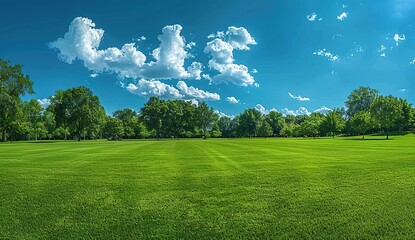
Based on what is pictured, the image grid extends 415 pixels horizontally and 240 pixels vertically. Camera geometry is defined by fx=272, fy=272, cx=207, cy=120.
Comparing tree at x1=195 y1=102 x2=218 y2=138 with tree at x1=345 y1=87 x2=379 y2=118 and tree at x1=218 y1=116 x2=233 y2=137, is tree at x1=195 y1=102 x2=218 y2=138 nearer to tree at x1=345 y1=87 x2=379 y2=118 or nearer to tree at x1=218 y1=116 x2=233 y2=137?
tree at x1=218 y1=116 x2=233 y2=137

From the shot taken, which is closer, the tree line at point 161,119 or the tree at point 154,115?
the tree line at point 161,119

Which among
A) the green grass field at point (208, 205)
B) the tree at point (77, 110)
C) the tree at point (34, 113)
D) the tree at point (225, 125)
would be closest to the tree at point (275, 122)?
the tree at point (225, 125)

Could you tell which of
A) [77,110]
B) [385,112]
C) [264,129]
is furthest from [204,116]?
[385,112]

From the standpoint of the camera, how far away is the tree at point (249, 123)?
5364 inches

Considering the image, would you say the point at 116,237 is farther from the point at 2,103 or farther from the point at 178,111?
the point at 178,111

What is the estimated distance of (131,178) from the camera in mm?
10109

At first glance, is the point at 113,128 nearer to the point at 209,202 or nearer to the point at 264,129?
the point at 264,129

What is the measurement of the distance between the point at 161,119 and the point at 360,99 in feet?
292

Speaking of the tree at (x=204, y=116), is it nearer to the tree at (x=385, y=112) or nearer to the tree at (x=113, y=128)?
the tree at (x=113, y=128)

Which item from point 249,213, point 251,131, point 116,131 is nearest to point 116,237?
point 249,213

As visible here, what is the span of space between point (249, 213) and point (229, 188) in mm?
2016

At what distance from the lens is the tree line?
65750mm

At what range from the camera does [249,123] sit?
136 metres

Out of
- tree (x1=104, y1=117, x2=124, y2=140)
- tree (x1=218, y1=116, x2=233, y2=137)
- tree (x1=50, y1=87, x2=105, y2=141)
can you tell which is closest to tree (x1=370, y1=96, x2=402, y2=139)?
tree (x1=50, y1=87, x2=105, y2=141)
